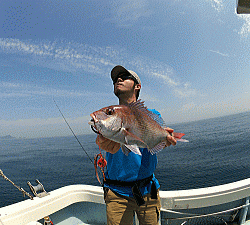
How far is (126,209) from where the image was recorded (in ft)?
6.88

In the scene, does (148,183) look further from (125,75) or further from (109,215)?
(125,75)

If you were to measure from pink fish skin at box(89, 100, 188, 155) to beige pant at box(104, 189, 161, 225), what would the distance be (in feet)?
3.37

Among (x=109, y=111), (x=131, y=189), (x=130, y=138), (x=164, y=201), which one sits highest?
(x=109, y=111)

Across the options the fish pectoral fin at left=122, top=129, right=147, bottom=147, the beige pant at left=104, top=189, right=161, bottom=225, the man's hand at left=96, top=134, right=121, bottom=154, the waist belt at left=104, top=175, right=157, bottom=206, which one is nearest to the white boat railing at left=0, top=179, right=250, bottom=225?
the beige pant at left=104, top=189, right=161, bottom=225

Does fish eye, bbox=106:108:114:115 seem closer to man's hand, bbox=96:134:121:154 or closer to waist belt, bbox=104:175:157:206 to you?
man's hand, bbox=96:134:121:154

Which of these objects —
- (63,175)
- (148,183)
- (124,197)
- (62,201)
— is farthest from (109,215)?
(63,175)

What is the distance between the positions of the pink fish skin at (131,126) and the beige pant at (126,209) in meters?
1.03

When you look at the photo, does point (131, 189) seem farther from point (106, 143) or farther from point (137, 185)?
point (106, 143)

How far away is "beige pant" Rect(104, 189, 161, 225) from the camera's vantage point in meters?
2.07

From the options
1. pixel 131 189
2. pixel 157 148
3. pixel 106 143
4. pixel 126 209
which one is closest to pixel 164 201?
pixel 126 209

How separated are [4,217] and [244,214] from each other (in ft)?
17.0

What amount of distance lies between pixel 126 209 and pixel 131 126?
1365 mm

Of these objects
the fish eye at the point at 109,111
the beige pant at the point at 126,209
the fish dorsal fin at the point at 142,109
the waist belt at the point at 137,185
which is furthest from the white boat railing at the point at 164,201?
the fish eye at the point at 109,111

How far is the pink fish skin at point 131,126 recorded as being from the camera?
1274 mm
